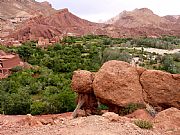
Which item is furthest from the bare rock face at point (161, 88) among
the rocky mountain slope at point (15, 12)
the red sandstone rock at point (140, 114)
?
the rocky mountain slope at point (15, 12)

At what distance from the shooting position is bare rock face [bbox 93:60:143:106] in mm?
16203

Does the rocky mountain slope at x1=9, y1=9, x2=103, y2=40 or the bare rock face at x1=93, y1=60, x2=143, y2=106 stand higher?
the bare rock face at x1=93, y1=60, x2=143, y2=106

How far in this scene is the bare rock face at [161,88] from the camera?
16422 millimetres

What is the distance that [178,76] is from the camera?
16438 millimetres

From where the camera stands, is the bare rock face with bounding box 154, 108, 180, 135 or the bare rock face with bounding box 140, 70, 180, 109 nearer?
the bare rock face with bounding box 154, 108, 180, 135

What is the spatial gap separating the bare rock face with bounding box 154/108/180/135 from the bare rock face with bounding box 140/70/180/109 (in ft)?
9.52

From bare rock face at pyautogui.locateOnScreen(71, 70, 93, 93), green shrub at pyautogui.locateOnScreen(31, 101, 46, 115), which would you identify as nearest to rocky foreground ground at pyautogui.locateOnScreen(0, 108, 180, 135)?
bare rock face at pyautogui.locateOnScreen(71, 70, 93, 93)

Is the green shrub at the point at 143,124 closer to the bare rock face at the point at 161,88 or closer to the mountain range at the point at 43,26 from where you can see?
the bare rock face at the point at 161,88

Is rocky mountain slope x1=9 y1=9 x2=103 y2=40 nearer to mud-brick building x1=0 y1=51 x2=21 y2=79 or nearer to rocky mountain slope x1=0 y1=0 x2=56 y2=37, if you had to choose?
rocky mountain slope x1=0 y1=0 x2=56 y2=37

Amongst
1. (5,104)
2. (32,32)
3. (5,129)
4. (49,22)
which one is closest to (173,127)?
(5,129)

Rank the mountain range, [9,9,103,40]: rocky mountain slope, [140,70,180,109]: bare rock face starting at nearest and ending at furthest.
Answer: [140,70,180,109]: bare rock face
[9,9,103,40]: rocky mountain slope
the mountain range

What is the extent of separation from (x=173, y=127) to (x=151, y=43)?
223ft

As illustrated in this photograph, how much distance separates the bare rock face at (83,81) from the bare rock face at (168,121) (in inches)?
180

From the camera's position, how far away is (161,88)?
1655cm
